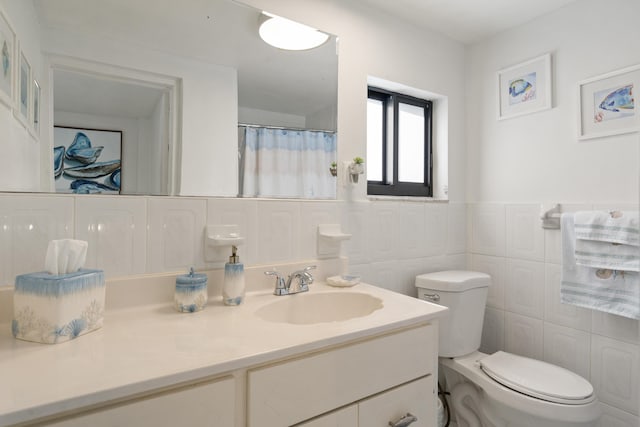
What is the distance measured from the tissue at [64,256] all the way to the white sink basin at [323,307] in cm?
60

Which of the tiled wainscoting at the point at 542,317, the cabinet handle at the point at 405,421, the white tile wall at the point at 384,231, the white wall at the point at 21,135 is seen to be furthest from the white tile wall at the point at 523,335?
the white wall at the point at 21,135

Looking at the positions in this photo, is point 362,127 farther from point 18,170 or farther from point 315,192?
point 18,170

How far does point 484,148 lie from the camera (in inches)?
80.0

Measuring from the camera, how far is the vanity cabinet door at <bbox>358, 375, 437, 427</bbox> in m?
0.92

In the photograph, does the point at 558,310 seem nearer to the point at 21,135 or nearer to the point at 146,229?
the point at 146,229

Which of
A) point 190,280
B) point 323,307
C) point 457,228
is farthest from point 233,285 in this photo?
point 457,228

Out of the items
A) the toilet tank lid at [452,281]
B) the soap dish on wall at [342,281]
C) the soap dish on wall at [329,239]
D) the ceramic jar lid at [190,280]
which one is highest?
the soap dish on wall at [329,239]

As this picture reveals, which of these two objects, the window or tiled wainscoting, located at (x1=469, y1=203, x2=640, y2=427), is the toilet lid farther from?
the window

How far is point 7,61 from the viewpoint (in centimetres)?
91

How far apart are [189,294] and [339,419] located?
54 cm

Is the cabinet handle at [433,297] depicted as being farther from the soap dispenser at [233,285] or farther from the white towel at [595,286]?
the soap dispenser at [233,285]

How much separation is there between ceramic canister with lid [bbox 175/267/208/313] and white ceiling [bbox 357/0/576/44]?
1.49 metres

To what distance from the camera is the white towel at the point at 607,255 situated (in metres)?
1.39

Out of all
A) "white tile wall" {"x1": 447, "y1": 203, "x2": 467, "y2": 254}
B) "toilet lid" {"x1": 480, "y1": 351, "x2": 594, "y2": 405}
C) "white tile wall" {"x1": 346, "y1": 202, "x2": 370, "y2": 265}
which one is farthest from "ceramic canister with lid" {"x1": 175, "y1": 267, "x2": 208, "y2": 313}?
"white tile wall" {"x1": 447, "y1": 203, "x2": 467, "y2": 254}
